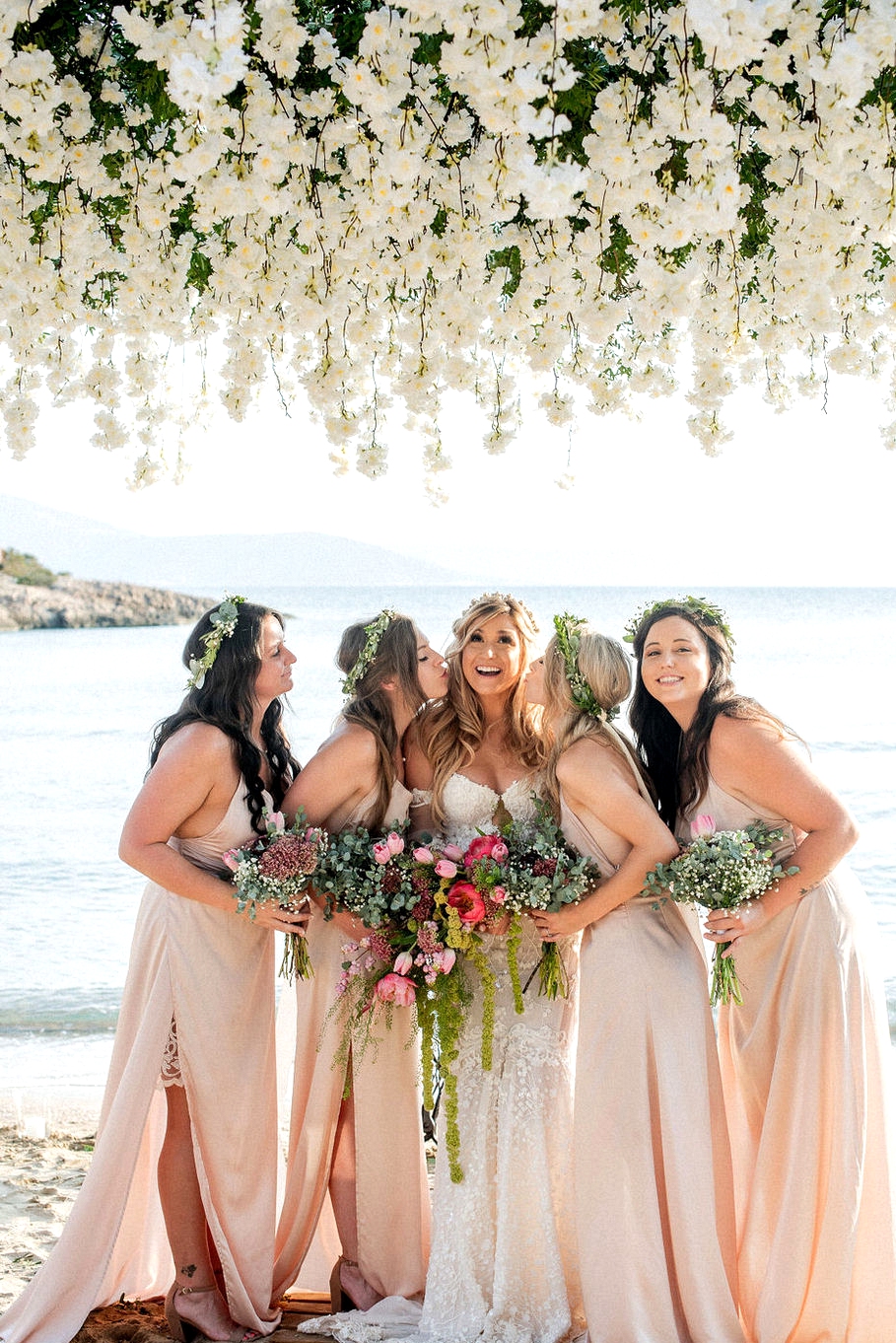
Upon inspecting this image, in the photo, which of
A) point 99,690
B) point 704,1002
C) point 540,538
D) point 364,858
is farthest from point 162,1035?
point 540,538

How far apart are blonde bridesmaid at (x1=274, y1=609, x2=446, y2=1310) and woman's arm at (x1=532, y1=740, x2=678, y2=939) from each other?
2.54 feet

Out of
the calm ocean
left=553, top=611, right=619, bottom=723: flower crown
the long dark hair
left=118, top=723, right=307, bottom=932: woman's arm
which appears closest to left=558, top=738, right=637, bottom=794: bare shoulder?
left=553, top=611, right=619, bottom=723: flower crown

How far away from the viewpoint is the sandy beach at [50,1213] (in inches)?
181

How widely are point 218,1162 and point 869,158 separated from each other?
13.1ft

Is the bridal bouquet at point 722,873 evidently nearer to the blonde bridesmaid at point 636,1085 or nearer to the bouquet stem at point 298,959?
the blonde bridesmaid at point 636,1085

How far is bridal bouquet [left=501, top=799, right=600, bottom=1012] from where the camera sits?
442 cm

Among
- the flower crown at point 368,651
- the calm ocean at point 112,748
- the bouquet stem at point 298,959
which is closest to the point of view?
the bouquet stem at point 298,959

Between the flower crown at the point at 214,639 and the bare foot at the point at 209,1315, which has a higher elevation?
the flower crown at the point at 214,639

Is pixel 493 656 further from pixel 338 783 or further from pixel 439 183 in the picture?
pixel 439 183

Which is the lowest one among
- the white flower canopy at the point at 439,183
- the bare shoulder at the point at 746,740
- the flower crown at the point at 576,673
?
the bare shoulder at the point at 746,740

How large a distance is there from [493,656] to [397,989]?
4.66ft

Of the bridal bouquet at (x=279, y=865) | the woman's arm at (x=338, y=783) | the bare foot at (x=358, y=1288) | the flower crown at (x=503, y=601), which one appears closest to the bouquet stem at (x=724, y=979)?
the woman's arm at (x=338, y=783)

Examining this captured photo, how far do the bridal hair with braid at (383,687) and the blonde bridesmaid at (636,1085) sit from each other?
719mm

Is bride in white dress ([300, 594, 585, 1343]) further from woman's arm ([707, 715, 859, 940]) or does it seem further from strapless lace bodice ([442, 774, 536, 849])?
woman's arm ([707, 715, 859, 940])
